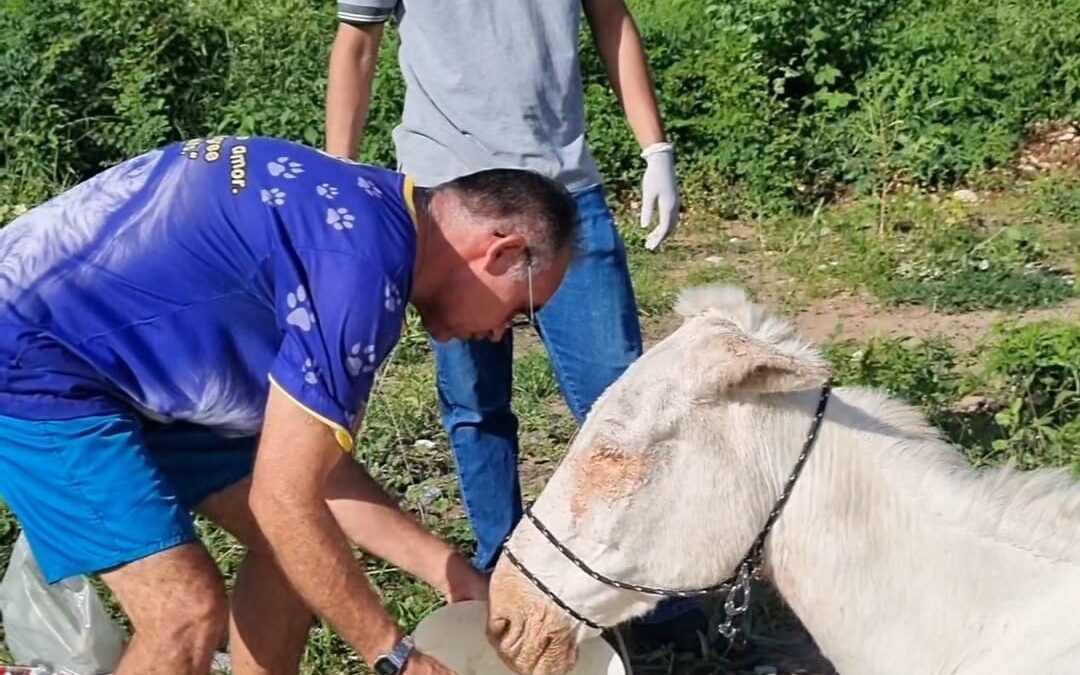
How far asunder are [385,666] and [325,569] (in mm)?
234

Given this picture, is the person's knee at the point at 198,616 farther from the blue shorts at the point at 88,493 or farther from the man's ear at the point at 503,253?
the man's ear at the point at 503,253

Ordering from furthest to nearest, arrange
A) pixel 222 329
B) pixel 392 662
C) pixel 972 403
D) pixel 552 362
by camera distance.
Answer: pixel 972 403 < pixel 552 362 < pixel 222 329 < pixel 392 662

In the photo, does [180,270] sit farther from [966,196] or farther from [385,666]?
[966,196]

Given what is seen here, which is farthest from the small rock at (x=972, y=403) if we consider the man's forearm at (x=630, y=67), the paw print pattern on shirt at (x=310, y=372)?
the paw print pattern on shirt at (x=310, y=372)

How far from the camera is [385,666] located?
2887mm

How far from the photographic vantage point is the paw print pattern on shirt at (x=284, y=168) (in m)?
2.96

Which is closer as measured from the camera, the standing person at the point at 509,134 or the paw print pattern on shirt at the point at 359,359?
the paw print pattern on shirt at the point at 359,359

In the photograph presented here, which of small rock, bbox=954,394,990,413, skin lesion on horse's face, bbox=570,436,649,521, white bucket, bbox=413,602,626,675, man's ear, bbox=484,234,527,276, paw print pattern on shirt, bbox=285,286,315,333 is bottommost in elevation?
small rock, bbox=954,394,990,413

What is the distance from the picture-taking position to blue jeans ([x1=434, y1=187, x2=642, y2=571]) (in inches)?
162

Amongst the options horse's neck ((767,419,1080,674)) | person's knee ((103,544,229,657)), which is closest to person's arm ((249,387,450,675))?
person's knee ((103,544,229,657))

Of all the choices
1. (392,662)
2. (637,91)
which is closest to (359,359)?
(392,662)

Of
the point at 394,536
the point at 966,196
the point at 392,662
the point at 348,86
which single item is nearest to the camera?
the point at 392,662

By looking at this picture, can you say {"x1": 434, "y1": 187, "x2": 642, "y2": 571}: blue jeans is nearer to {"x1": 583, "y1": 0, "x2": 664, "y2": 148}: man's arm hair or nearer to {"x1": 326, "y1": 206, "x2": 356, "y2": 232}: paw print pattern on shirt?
{"x1": 583, "y1": 0, "x2": 664, "y2": 148}: man's arm hair

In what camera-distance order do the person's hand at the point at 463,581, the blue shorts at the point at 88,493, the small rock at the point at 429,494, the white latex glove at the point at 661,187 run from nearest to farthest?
1. the blue shorts at the point at 88,493
2. the person's hand at the point at 463,581
3. the white latex glove at the point at 661,187
4. the small rock at the point at 429,494
